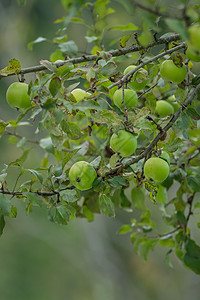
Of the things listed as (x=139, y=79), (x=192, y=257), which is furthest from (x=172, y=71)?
(x=192, y=257)

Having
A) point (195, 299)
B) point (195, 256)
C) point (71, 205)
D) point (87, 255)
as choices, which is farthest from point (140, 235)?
point (87, 255)

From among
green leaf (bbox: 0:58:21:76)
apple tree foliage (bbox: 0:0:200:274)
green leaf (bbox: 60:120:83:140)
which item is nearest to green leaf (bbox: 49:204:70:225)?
apple tree foliage (bbox: 0:0:200:274)

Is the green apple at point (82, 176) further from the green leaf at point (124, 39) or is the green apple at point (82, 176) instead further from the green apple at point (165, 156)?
the green leaf at point (124, 39)

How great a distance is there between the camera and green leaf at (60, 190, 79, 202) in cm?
74

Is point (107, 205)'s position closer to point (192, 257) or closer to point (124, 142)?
point (124, 142)

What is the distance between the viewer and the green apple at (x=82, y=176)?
759 millimetres

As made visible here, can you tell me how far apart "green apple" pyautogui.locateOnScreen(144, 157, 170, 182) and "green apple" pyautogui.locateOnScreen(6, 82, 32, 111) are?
0.80ft

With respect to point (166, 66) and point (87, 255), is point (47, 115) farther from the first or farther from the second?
point (87, 255)

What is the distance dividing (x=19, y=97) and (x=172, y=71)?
0.29 meters

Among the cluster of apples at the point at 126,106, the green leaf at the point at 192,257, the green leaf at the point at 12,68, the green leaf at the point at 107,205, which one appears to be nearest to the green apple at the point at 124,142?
the cluster of apples at the point at 126,106

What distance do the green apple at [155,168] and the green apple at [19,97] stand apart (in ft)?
0.80

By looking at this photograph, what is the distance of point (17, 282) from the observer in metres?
5.05

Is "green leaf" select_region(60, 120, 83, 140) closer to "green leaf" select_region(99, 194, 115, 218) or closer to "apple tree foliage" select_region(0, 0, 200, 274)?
"apple tree foliage" select_region(0, 0, 200, 274)

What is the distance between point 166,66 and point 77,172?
259 millimetres
